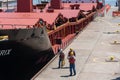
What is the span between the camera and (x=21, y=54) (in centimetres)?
2202

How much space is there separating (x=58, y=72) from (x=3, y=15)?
40.1ft

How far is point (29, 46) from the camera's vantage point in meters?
22.8

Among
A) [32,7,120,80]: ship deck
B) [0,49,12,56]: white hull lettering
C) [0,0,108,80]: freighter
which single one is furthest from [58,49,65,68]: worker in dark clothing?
[0,49,12,56]: white hull lettering

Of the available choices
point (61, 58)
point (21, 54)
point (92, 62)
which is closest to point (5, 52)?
point (21, 54)

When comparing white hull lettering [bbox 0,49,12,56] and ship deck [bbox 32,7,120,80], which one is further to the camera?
white hull lettering [bbox 0,49,12,56]

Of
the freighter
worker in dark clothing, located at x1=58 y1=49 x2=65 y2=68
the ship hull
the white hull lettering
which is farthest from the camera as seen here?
the freighter

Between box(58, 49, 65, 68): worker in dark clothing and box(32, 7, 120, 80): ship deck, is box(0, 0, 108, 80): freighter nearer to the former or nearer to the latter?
box(32, 7, 120, 80): ship deck

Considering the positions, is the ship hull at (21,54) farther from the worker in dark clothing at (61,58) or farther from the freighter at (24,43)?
the worker in dark clothing at (61,58)

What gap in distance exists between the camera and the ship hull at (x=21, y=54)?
21078 mm

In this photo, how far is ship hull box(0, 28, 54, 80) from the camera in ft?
69.2

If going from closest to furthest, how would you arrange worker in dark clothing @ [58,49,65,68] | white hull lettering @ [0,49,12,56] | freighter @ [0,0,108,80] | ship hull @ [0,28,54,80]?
white hull lettering @ [0,49,12,56], worker in dark clothing @ [58,49,65,68], ship hull @ [0,28,54,80], freighter @ [0,0,108,80]

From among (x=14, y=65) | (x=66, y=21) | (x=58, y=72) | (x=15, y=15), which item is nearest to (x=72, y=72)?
(x=58, y=72)

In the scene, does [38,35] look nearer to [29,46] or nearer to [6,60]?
[29,46]

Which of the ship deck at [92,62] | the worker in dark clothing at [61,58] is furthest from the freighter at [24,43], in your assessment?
the worker in dark clothing at [61,58]
